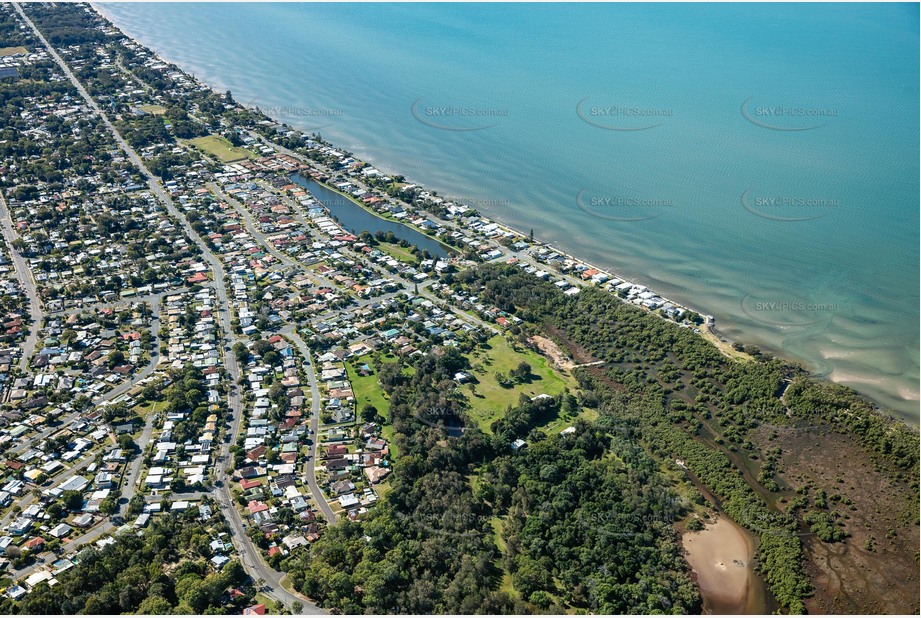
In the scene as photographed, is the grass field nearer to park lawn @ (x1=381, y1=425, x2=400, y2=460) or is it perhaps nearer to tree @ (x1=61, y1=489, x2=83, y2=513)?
park lawn @ (x1=381, y1=425, x2=400, y2=460)

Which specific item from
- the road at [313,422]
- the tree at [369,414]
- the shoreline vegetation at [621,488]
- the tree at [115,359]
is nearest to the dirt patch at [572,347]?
the shoreline vegetation at [621,488]

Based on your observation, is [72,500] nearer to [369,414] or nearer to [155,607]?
[155,607]

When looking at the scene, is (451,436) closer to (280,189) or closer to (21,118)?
(280,189)

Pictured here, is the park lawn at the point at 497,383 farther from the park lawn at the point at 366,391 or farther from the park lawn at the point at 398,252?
the park lawn at the point at 398,252

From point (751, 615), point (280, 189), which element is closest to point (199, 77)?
point (280, 189)

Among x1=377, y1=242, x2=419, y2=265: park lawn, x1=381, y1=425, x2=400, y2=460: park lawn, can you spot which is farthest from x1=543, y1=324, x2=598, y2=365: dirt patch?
x1=381, y1=425, x2=400, y2=460: park lawn

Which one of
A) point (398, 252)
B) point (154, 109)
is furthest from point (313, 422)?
point (154, 109)

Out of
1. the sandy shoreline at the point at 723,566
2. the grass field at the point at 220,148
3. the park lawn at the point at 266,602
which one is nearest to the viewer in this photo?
the park lawn at the point at 266,602
